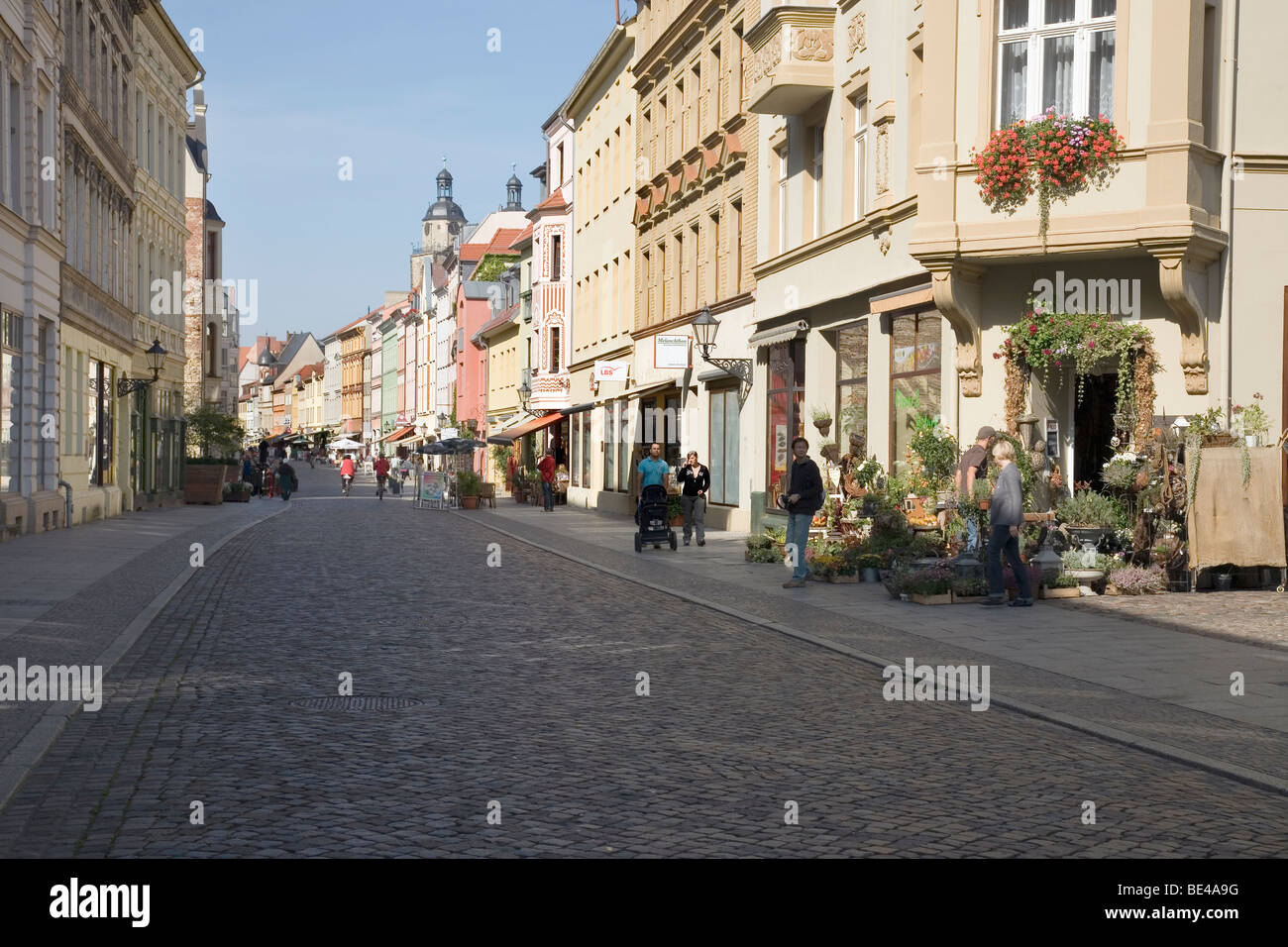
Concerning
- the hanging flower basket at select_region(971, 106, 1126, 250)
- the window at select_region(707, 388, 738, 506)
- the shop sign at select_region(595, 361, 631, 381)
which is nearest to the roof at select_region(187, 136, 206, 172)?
the shop sign at select_region(595, 361, 631, 381)

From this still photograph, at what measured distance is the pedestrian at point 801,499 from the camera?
724 inches

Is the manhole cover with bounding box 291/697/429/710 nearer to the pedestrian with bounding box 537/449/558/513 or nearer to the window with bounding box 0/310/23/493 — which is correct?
the window with bounding box 0/310/23/493

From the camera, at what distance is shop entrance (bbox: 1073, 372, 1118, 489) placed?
19.5 meters

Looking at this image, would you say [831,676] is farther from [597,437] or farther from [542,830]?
[597,437]

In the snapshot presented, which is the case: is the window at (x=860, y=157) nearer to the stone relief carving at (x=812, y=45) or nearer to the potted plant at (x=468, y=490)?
the stone relief carving at (x=812, y=45)

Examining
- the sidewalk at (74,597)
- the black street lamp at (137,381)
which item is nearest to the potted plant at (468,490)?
the black street lamp at (137,381)

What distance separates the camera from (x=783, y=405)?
28.2 meters

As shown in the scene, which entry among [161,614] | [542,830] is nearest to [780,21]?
[161,614]

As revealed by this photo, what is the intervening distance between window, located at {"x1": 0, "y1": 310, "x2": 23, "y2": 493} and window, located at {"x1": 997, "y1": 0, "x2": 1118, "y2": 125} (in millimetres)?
16329

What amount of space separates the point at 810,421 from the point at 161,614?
46.9 feet

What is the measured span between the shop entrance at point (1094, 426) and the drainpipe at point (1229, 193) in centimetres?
154

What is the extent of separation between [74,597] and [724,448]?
18575 mm

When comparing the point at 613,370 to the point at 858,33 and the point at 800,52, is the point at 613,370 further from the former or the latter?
the point at 858,33
